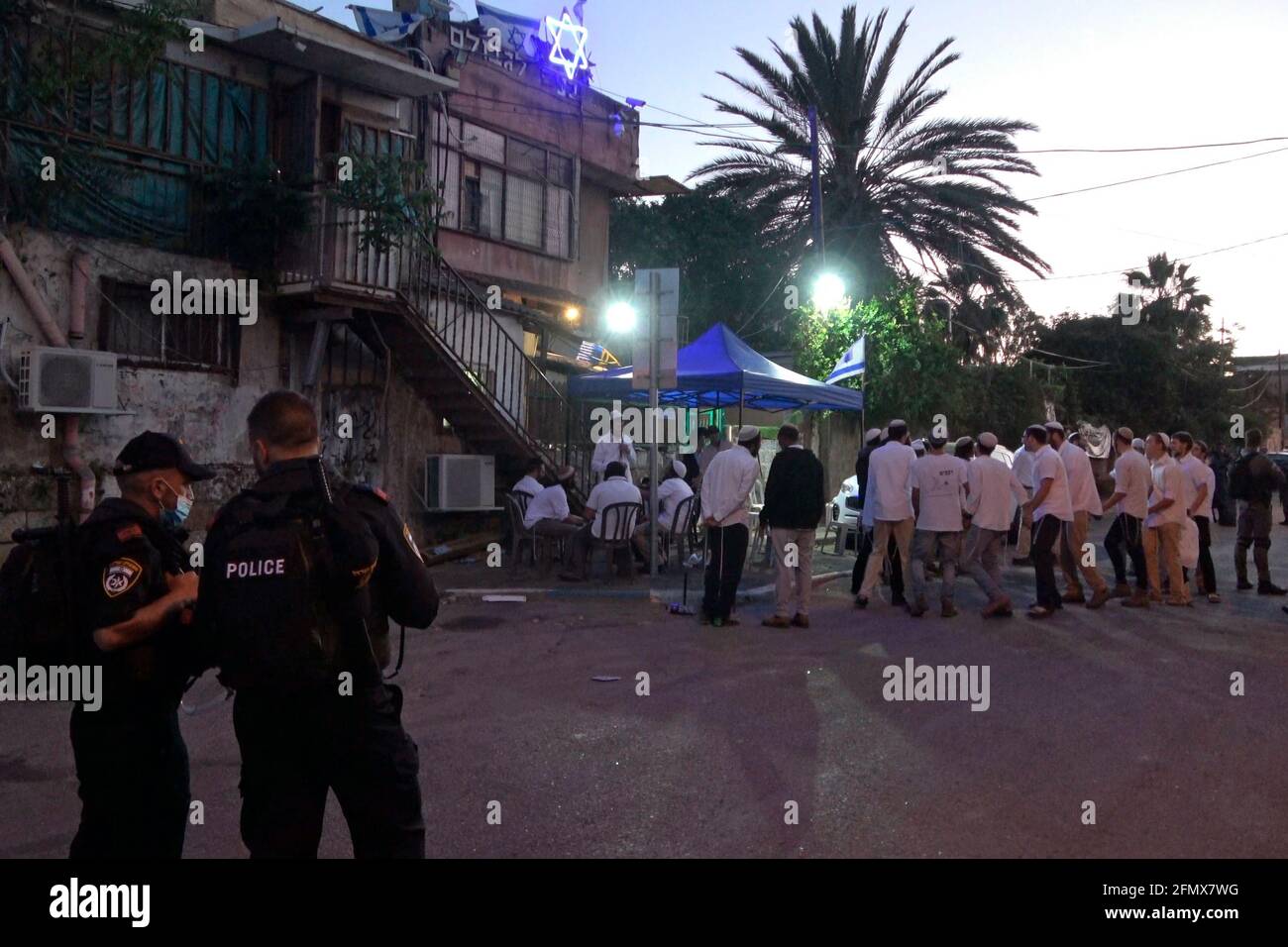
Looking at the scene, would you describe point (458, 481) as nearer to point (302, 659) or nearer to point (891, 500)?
point (891, 500)

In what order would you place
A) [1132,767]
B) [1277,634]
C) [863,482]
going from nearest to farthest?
[1132,767] < [1277,634] < [863,482]

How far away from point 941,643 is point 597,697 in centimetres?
328

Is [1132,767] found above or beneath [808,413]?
beneath

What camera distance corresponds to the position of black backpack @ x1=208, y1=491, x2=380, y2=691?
114 inches

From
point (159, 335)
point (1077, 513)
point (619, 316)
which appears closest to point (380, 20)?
point (619, 316)

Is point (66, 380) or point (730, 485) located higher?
point (66, 380)

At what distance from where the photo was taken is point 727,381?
13633mm

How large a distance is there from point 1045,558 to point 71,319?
1012cm

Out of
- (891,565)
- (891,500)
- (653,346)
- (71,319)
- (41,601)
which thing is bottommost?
(891,565)

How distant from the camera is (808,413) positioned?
824 inches

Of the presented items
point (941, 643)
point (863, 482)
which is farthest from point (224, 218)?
point (941, 643)

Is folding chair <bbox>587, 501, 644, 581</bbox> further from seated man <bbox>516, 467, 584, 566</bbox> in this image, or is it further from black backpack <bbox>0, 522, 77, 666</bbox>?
black backpack <bbox>0, 522, 77, 666</bbox>
